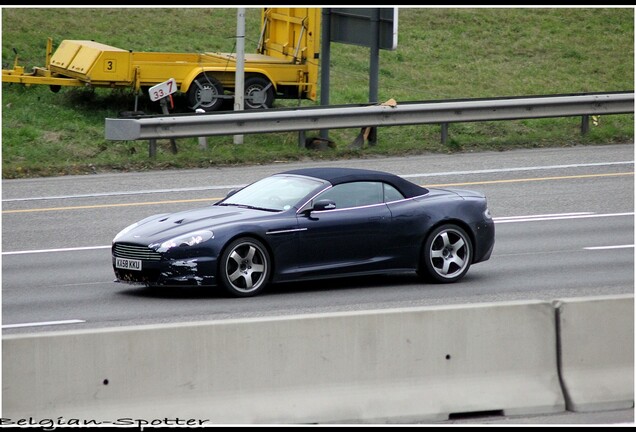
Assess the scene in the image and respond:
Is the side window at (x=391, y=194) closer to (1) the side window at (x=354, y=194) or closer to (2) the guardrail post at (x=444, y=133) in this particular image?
(1) the side window at (x=354, y=194)

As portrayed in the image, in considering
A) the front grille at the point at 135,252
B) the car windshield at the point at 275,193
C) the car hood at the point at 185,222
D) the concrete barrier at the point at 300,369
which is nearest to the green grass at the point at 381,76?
the car windshield at the point at 275,193

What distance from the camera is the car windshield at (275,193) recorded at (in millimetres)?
12305

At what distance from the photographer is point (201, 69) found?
882 inches

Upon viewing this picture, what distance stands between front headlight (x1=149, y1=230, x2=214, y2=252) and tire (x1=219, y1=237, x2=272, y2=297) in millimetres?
254

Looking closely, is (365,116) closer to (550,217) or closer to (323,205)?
(550,217)

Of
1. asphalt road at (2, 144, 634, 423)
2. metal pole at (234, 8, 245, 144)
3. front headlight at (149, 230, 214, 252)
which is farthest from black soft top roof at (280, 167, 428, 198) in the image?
metal pole at (234, 8, 245, 144)

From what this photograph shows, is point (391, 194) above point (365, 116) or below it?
below

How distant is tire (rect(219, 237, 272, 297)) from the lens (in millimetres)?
11617

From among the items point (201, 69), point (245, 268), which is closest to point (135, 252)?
point (245, 268)

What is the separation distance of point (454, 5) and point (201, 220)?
2540 cm

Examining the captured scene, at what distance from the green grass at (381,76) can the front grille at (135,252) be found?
26.5ft

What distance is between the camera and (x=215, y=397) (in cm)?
736

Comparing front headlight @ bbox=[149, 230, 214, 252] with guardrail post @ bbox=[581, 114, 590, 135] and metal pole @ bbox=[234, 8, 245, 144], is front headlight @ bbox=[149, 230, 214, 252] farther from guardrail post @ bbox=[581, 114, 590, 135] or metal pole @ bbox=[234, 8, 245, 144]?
guardrail post @ bbox=[581, 114, 590, 135]

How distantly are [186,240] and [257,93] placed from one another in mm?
11715
